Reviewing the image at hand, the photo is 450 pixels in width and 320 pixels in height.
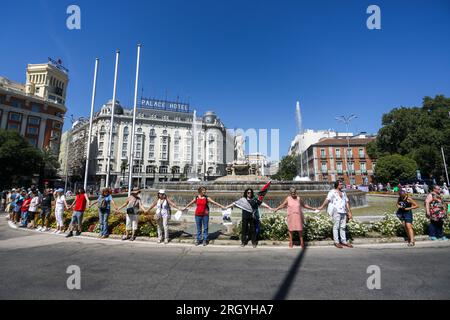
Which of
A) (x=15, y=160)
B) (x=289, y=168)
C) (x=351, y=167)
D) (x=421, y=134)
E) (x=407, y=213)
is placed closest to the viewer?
(x=407, y=213)

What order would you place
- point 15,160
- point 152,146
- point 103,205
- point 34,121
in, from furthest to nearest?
1. point 152,146
2. point 34,121
3. point 15,160
4. point 103,205

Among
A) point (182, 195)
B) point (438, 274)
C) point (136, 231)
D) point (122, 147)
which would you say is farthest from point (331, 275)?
point (122, 147)

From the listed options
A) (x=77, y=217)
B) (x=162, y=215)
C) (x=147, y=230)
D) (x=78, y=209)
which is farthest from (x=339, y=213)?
(x=77, y=217)

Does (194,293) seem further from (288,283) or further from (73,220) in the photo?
(73,220)

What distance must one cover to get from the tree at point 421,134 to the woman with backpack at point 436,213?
46779 millimetres

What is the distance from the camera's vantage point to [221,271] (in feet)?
16.7

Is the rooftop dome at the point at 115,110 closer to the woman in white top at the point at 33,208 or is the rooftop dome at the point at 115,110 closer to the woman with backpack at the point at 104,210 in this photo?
the woman in white top at the point at 33,208

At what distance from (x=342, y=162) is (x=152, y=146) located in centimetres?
7100

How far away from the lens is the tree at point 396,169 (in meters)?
41.2

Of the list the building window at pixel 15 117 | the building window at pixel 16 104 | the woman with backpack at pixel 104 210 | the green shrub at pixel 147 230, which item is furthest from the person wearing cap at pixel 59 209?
the building window at pixel 16 104

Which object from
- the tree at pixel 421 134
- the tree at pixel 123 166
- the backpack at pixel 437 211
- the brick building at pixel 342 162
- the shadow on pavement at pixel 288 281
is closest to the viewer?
the shadow on pavement at pixel 288 281

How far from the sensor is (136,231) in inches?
347

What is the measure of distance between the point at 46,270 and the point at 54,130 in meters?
86.3

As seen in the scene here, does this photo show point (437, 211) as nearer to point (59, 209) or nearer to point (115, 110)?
point (59, 209)
